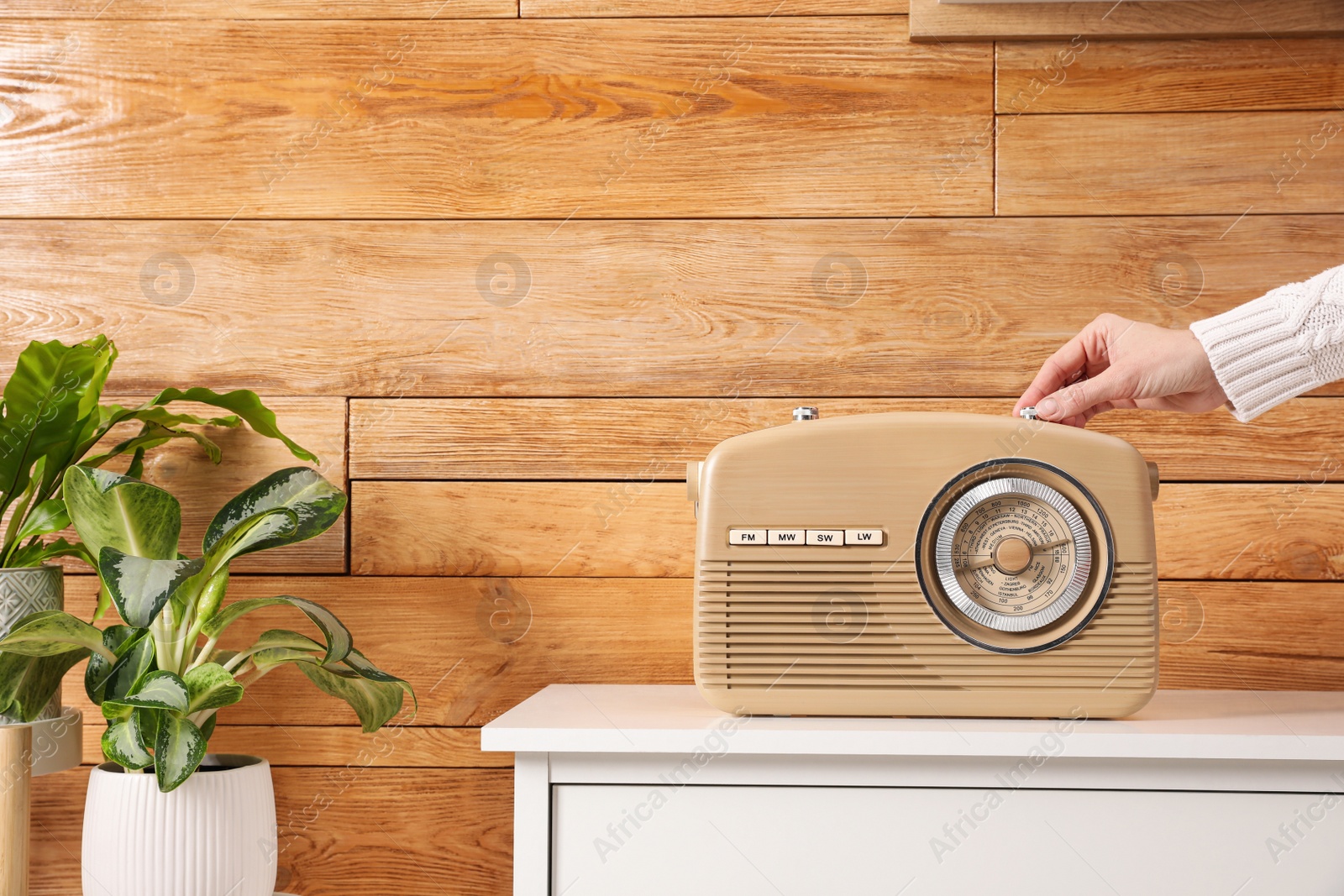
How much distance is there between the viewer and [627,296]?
1122 mm

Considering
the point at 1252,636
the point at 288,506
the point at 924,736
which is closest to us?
the point at 924,736

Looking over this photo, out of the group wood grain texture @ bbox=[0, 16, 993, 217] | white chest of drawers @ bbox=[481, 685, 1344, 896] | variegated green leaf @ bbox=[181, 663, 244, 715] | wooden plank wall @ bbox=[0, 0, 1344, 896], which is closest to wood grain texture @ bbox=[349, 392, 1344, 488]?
wooden plank wall @ bbox=[0, 0, 1344, 896]

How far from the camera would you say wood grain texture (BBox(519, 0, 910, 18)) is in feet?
3.71

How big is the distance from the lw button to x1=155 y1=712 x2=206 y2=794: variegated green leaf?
1.90 ft

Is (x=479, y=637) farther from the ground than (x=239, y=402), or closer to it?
closer to it

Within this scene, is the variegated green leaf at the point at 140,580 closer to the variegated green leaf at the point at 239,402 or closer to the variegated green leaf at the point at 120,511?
the variegated green leaf at the point at 120,511

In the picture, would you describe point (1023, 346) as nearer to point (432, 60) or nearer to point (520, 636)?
point (520, 636)

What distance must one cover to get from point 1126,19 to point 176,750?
4.17 ft

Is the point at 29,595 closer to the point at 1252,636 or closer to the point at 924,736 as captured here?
the point at 924,736

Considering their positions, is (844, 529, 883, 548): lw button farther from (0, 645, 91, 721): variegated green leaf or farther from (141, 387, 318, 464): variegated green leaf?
(0, 645, 91, 721): variegated green leaf

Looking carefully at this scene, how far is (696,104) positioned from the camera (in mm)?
1133

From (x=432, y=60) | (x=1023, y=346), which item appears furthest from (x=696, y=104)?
(x=1023, y=346)

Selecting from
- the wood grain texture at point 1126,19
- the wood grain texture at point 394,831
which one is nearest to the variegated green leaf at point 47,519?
the wood grain texture at point 394,831

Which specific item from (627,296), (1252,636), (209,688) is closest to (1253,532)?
(1252,636)
